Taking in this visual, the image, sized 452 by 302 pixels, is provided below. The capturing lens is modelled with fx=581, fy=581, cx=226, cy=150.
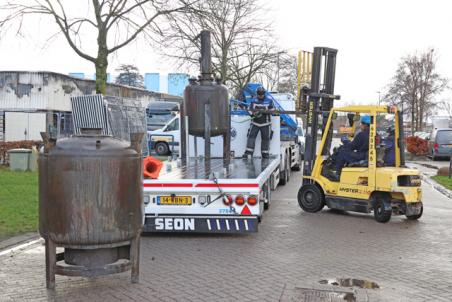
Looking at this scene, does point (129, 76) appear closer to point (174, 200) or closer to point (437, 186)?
point (437, 186)

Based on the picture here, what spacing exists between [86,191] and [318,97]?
812 centimetres

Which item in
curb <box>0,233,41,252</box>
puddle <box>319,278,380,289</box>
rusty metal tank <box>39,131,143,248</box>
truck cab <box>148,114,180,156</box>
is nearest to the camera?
rusty metal tank <box>39,131,143,248</box>

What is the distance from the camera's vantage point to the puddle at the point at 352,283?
6.72 meters

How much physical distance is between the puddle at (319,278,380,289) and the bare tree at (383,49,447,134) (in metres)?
38.4

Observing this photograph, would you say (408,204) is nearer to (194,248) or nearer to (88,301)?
(194,248)

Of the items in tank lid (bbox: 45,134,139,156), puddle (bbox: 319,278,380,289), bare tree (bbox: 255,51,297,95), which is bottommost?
puddle (bbox: 319,278,380,289)

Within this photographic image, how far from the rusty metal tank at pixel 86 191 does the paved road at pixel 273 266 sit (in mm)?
749

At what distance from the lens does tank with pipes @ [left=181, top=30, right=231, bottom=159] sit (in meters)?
12.0

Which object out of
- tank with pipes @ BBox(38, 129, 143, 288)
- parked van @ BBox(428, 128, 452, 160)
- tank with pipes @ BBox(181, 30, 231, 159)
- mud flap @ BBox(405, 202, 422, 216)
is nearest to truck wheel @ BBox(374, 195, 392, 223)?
mud flap @ BBox(405, 202, 422, 216)

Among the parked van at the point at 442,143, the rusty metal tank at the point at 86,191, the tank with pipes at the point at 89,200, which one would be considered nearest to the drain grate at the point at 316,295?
the tank with pipes at the point at 89,200

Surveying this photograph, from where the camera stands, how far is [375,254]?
27.7 feet

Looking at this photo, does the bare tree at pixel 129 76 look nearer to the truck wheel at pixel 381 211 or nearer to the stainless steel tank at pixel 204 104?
the stainless steel tank at pixel 204 104

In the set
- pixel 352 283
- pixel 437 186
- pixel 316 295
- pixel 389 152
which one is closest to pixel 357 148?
pixel 389 152

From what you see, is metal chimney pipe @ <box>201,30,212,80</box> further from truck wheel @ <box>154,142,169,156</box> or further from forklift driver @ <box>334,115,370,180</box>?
truck wheel @ <box>154,142,169,156</box>
